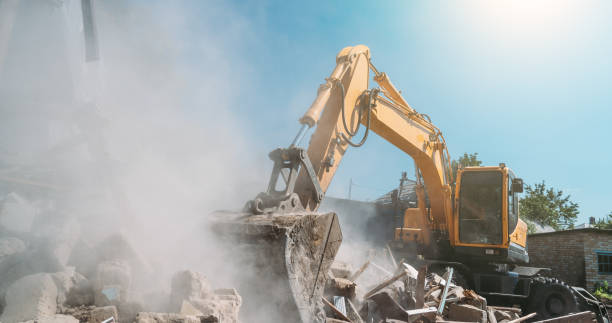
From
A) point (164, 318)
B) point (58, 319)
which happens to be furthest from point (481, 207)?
point (58, 319)

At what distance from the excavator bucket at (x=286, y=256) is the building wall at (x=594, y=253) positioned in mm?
15903

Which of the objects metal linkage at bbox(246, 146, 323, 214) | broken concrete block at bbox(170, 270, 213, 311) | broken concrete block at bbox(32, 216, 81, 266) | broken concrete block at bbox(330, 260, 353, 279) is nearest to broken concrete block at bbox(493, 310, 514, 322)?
broken concrete block at bbox(330, 260, 353, 279)

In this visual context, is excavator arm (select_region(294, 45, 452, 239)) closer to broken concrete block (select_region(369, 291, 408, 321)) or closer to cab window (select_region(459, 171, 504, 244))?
cab window (select_region(459, 171, 504, 244))

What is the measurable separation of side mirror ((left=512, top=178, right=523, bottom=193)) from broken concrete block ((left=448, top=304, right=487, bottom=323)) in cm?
315

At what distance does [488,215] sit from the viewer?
659 cm

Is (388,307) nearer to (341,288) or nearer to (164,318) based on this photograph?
(341,288)

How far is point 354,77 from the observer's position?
4.77 m

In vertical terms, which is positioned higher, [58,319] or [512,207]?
[512,207]

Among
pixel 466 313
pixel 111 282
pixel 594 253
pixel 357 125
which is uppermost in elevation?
pixel 357 125

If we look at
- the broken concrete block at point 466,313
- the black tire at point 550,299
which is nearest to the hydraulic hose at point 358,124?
the broken concrete block at point 466,313

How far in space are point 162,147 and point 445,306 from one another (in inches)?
188

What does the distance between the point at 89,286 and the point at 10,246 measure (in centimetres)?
87

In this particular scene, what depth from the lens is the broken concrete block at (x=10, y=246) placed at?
8.28ft

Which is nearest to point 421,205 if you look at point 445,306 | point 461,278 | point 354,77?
point 461,278
